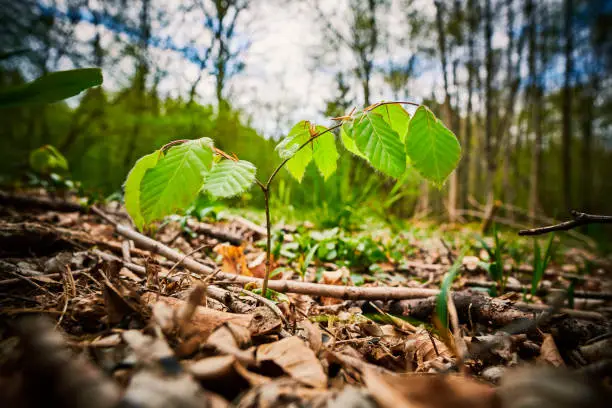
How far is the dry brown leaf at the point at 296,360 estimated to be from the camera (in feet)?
1.92

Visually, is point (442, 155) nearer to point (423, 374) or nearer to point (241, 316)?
point (423, 374)

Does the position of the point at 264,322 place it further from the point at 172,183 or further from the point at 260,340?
the point at 172,183

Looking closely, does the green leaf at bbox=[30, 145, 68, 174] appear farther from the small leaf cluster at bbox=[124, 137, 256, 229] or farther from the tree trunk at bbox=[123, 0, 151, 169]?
the tree trunk at bbox=[123, 0, 151, 169]

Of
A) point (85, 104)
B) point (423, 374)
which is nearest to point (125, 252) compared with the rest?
point (423, 374)

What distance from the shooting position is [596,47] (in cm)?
1423

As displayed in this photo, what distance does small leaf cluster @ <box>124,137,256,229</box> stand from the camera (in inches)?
25.9

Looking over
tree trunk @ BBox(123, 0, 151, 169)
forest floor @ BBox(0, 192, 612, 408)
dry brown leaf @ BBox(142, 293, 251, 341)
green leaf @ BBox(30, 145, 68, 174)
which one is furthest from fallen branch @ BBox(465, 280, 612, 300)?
tree trunk @ BBox(123, 0, 151, 169)

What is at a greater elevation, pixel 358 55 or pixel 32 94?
pixel 358 55

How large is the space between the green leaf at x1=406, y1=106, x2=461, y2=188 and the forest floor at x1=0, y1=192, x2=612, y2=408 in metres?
0.26

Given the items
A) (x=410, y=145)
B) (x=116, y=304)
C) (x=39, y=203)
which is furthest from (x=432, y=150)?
(x=39, y=203)

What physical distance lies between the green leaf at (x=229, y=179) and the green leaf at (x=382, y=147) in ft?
0.94

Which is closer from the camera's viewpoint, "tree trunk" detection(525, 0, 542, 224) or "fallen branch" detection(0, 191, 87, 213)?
"fallen branch" detection(0, 191, 87, 213)

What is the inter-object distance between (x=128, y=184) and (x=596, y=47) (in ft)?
69.4

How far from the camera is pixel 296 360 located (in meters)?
0.64
